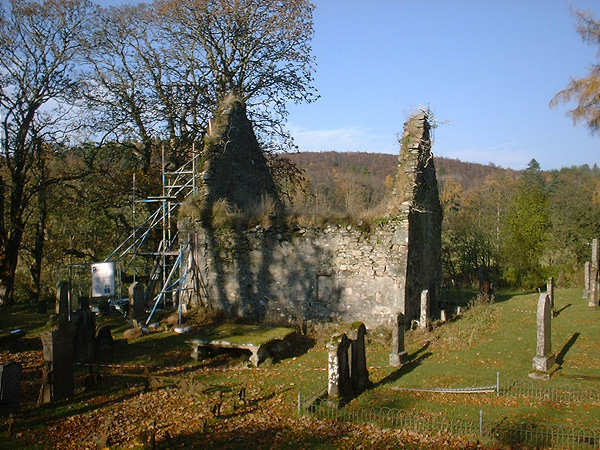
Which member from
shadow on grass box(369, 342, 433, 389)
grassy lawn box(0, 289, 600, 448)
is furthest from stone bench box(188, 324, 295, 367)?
shadow on grass box(369, 342, 433, 389)

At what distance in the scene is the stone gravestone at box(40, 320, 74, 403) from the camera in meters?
10.6

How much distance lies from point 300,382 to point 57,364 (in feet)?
17.0

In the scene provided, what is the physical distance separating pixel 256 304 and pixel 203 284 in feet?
6.76

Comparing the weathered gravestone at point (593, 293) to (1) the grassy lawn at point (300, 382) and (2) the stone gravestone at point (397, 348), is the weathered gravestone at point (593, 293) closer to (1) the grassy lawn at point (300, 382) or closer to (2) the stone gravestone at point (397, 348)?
(1) the grassy lawn at point (300, 382)

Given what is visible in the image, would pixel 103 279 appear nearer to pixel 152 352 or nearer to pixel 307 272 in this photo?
pixel 152 352

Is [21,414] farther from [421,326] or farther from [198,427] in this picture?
[421,326]

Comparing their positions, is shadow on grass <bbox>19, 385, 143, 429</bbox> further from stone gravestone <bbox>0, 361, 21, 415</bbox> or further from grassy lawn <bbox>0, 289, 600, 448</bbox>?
stone gravestone <bbox>0, 361, 21, 415</bbox>

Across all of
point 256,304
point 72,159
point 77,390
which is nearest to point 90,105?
point 72,159

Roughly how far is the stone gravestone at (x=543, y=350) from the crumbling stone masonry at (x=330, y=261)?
4274 mm

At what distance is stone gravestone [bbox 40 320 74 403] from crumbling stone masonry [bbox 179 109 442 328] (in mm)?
6714

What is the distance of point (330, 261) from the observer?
1599 cm

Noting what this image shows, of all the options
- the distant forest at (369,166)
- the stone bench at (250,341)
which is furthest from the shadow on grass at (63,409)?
the distant forest at (369,166)

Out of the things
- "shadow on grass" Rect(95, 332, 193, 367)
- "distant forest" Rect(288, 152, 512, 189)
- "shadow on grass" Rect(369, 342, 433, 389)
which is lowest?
"shadow on grass" Rect(95, 332, 193, 367)

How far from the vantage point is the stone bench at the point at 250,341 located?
13430mm
